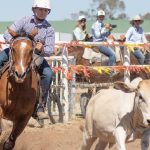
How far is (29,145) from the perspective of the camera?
36.8ft

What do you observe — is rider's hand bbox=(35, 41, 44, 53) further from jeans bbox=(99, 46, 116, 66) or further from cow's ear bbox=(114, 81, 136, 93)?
jeans bbox=(99, 46, 116, 66)

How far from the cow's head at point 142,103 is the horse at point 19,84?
56.6 inches

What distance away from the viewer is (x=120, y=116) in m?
8.37

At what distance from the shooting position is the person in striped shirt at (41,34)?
9.13m

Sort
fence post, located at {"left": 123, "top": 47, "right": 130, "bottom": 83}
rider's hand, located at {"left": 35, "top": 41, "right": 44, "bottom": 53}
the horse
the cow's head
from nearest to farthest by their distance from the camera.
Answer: the cow's head
the horse
rider's hand, located at {"left": 35, "top": 41, "right": 44, "bottom": 53}
fence post, located at {"left": 123, "top": 47, "right": 130, "bottom": 83}

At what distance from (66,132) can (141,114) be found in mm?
4180

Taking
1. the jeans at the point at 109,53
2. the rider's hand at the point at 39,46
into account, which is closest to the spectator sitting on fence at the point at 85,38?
the jeans at the point at 109,53

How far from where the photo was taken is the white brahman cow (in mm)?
7965

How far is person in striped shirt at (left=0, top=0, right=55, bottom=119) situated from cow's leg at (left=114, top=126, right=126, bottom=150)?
5.42ft

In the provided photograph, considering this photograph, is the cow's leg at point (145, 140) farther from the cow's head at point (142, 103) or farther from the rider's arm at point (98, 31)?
the rider's arm at point (98, 31)

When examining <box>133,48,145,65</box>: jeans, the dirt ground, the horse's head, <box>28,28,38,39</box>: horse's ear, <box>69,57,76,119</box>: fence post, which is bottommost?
the dirt ground

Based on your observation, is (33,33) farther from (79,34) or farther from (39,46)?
(79,34)

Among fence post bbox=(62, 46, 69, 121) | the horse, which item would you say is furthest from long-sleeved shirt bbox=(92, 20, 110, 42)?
the horse

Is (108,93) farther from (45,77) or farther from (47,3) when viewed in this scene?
(47,3)
